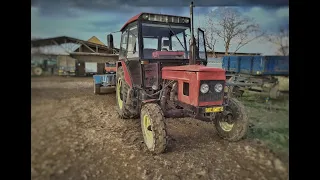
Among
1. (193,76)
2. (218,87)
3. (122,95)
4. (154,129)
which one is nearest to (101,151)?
(154,129)

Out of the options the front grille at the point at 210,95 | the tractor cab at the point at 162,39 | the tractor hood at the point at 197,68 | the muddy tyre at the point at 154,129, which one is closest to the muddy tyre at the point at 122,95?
the muddy tyre at the point at 154,129

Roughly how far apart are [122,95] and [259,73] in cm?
141

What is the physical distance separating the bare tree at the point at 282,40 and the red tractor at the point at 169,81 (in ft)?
1.31

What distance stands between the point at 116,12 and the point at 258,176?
1.14 meters

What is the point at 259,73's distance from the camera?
3.67ft

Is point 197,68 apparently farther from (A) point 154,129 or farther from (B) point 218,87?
(A) point 154,129

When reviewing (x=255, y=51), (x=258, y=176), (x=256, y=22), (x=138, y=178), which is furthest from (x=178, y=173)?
(x=256, y=22)

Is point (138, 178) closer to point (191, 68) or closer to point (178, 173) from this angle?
point (178, 173)

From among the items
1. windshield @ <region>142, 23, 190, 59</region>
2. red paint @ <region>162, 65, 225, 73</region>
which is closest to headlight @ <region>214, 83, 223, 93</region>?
red paint @ <region>162, 65, 225, 73</region>

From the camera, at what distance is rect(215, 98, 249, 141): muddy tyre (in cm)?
160

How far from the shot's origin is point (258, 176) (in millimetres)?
1079

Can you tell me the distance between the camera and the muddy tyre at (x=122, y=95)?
1876 mm

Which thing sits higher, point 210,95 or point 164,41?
point 164,41
